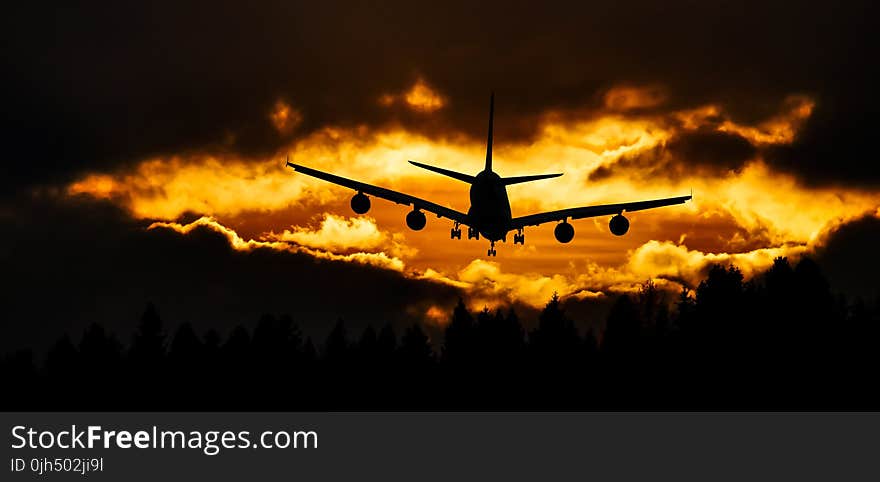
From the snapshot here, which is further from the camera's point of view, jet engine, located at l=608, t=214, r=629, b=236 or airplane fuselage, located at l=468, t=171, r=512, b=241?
jet engine, located at l=608, t=214, r=629, b=236

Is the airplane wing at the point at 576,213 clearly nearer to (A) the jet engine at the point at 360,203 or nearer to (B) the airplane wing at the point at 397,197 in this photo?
(B) the airplane wing at the point at 397,197

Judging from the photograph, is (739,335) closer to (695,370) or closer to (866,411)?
(695,370)

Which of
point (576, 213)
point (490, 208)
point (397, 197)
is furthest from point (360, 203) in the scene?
point (576, 213)

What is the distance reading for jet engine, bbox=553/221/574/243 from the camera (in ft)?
388

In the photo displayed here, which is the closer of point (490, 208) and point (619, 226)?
point (490, 208)

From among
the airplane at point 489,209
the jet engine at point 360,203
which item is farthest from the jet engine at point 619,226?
the jet engine at point 360,203

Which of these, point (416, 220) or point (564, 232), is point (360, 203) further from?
point (564, 232)

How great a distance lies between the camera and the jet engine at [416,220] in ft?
388

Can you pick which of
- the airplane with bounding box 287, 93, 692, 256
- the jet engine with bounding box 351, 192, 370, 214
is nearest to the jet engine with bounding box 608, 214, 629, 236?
the airplane with bounding box 287, 93, 692, 256

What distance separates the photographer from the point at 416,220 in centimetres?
11838

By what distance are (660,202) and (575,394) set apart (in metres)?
66.1

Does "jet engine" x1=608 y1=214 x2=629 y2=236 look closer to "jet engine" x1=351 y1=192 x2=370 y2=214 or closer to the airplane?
the airplane

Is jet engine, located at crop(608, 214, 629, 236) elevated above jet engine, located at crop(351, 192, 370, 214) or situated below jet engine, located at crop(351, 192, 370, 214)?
below

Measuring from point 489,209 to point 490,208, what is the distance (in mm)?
Answer: 146
